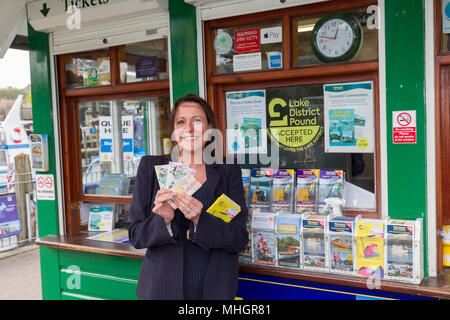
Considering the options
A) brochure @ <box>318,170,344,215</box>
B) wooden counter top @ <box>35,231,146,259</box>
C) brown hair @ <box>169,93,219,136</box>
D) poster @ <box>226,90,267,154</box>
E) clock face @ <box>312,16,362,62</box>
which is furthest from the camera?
wooden counter top @ <box>35,231,146,259</box>

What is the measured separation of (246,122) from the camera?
3.33 metres

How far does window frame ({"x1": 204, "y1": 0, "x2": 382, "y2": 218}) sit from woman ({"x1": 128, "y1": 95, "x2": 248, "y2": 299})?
2.98 feet

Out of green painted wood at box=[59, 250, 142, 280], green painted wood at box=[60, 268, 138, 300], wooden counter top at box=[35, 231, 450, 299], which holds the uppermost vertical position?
wooden counter top at box=[35, 231, 450, 299]

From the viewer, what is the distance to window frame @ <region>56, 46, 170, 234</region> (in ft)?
12.9

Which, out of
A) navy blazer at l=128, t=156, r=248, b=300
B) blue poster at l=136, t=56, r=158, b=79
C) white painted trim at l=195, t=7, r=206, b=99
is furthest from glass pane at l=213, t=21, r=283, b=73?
navy blazer at l=128, t=156, r=248, b=300

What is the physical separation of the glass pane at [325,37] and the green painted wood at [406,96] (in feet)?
0.46

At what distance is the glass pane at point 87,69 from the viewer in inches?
155

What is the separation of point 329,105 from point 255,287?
1.36 m

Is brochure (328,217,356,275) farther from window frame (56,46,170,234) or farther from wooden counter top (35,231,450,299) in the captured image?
window frame (56,46,170,234)

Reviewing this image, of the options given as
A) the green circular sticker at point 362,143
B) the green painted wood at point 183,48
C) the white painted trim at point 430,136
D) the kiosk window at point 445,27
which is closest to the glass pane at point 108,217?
the green painted wood at point 183,48

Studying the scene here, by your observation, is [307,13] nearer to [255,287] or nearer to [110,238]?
[255,287]

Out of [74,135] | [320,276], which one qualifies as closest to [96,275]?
[74,135]

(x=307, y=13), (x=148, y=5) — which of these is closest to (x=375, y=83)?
(x=307, y=13)

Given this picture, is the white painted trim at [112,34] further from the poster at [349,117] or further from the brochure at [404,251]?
the brochure at [404,251]
